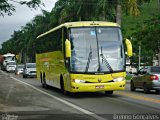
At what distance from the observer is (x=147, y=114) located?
1477 cm

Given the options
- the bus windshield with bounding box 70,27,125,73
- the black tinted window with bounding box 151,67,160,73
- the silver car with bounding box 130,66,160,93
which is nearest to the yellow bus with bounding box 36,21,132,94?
the bus windshield with bounding box 70,27,125,73

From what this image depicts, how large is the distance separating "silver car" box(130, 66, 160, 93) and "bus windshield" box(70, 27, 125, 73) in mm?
3550

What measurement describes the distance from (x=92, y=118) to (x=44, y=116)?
1.50m

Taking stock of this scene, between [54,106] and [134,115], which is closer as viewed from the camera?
[134,115]

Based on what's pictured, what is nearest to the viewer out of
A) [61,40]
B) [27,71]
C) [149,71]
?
[61,40]

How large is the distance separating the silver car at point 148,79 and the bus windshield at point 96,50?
355 centimetres

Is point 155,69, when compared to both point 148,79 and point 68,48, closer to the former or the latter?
point 148,79

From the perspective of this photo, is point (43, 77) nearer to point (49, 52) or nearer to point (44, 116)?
point (49, 52)

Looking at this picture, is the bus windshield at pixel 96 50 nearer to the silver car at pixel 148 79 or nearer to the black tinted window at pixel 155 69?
the silver car at pixel 148 79

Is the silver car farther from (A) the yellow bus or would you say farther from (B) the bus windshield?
(B) the bus windshield

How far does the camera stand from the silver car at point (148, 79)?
970 inches

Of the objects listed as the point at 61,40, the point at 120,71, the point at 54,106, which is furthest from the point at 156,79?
the point at 54,106

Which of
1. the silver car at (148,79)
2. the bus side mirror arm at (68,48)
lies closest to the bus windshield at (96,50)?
the bus side mirror arm at (68,48)

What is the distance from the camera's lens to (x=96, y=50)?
21688mm
